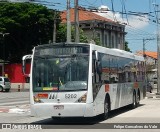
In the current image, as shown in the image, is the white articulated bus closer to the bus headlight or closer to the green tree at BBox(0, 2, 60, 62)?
the bus headlight

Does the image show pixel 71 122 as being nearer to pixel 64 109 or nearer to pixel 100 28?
pixel 64 109

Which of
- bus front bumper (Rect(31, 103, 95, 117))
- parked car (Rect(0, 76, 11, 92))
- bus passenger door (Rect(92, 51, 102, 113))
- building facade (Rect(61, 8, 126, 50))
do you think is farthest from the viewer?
building facade (Rect(61, 8, 126, 50))

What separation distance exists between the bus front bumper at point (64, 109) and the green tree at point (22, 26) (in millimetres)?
54285

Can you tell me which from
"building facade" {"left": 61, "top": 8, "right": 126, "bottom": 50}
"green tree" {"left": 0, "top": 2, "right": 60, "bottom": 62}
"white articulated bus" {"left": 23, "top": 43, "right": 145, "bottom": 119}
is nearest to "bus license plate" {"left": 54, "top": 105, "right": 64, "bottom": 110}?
"white articulated bus" {"left": 23, "top": 43, "right": 145, "bottom": 119}

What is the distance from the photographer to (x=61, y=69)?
16266 mm

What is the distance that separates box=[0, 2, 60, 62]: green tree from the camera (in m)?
70.6

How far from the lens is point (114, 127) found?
14945mm

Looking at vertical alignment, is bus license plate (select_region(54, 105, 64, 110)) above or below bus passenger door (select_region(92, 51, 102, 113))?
below

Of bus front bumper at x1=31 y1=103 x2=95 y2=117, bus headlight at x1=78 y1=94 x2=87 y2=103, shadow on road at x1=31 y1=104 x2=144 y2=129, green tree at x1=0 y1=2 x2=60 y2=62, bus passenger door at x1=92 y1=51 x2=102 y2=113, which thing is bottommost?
shadow on road at x1=31 y1=104 x2=144 y2=129

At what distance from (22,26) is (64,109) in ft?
187

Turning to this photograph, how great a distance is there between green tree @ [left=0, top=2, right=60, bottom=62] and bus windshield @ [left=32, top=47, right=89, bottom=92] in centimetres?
5346

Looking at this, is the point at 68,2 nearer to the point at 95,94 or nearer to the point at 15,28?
the point at 95,94

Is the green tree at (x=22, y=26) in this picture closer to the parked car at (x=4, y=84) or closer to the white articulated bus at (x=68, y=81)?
the parked car at (x=4, y=84)

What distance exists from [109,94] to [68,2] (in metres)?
11.2
